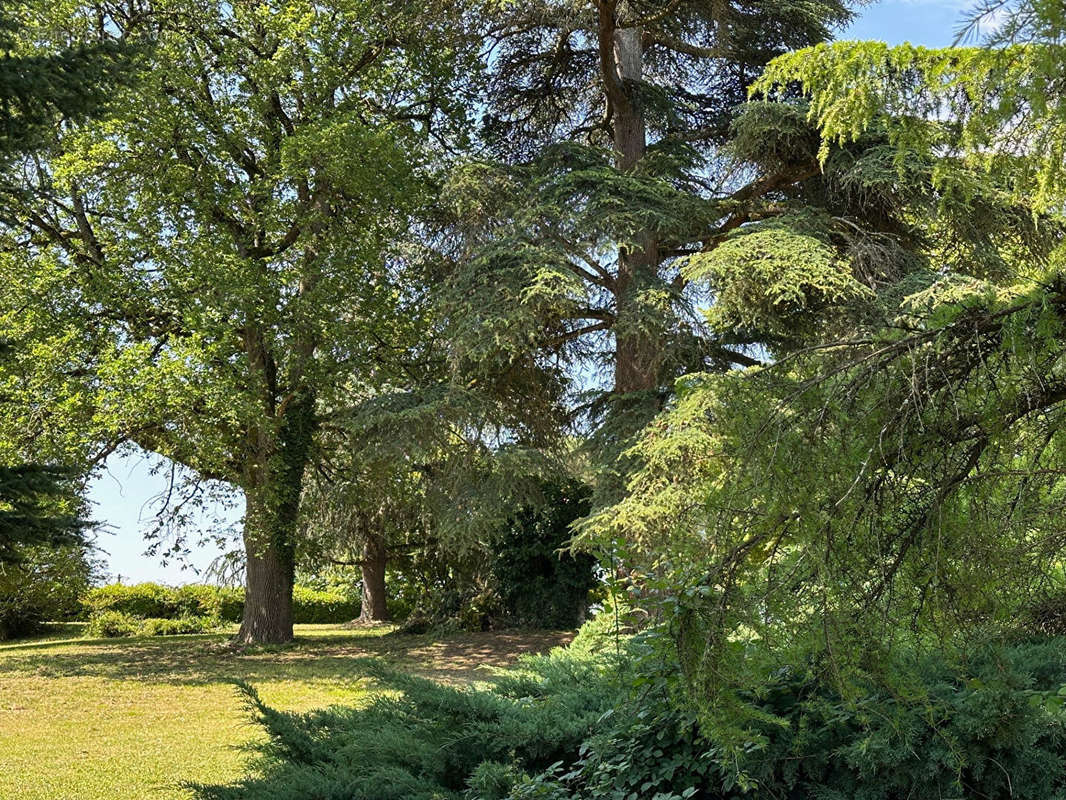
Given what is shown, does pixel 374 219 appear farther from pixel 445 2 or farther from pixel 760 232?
pixel 760 232

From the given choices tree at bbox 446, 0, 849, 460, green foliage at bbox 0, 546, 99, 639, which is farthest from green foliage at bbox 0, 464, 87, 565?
green foliage at bbox 0, 546, 99, 639

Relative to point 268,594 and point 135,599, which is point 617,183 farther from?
point 135,599

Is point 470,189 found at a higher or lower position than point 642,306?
higher

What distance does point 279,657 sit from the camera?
14156mm

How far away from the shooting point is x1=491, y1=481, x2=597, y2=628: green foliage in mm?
16031

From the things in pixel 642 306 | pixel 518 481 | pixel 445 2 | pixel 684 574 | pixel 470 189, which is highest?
pixel 445 2

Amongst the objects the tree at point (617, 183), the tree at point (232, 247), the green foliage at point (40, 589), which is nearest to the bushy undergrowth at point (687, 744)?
the tree at point (617, 183)

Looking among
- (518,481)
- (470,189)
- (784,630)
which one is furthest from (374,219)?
(784,630)

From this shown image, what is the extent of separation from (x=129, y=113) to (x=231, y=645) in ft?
27.2

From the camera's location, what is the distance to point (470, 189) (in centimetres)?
1277

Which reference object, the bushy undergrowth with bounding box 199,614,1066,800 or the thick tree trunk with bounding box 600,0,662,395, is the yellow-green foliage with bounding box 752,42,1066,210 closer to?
the bushy undergrowth with bounding box 199,614,1066,800

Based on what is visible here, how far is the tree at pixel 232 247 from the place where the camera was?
12.9 meters

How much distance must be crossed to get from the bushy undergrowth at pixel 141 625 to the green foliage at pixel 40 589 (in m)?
0.83

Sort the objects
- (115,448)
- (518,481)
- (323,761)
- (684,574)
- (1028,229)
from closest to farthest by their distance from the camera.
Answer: (684,574)
(323,761)
(1028,229)
(518,481)
(115,448)
